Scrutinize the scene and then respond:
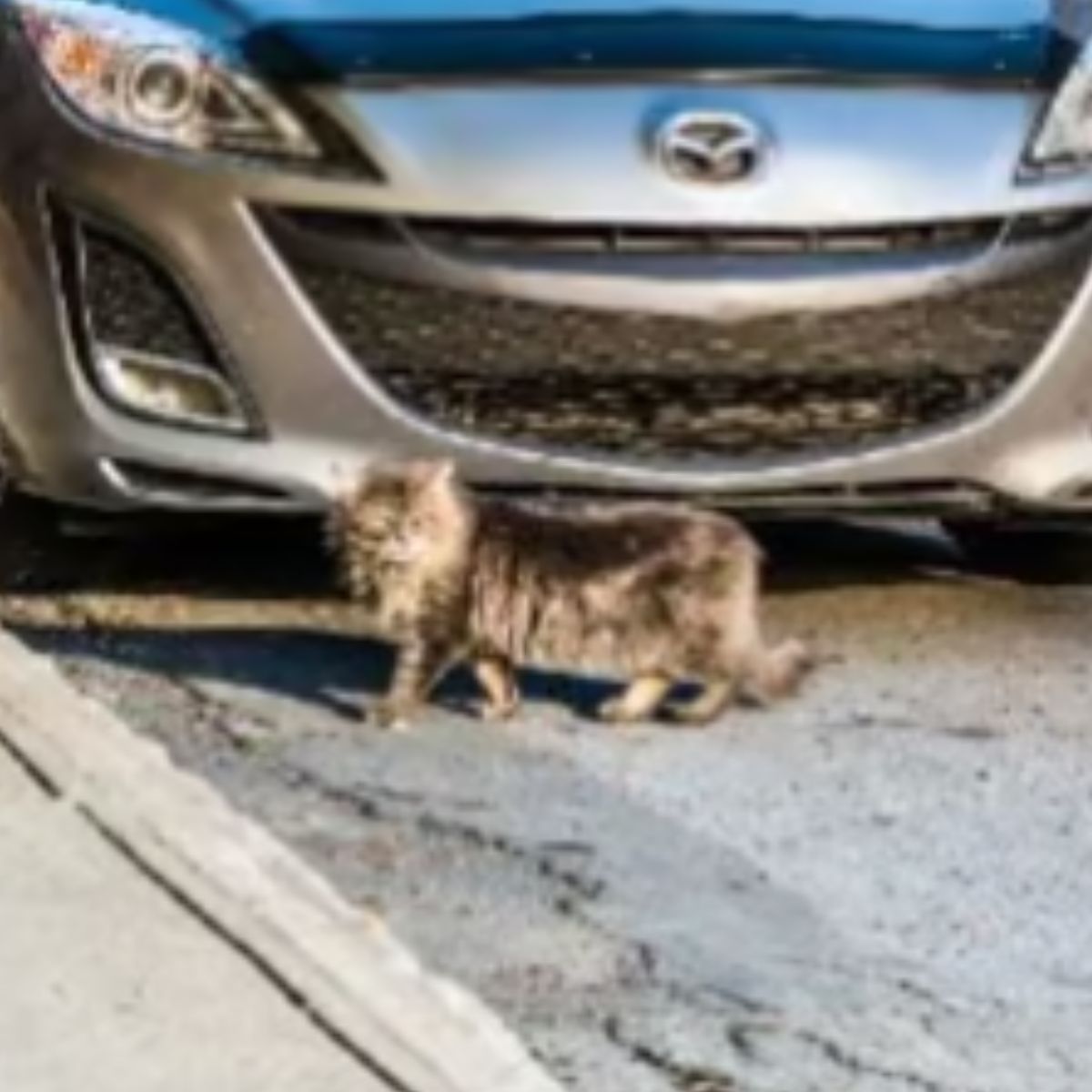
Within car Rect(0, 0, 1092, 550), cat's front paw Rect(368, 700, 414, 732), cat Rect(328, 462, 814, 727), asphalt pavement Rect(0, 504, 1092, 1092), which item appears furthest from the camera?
car Rect(0, 0, 1092, 550)

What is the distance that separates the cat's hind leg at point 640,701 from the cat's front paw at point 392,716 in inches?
12.5

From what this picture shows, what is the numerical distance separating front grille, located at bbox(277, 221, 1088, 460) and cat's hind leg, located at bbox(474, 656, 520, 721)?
0.40 meters

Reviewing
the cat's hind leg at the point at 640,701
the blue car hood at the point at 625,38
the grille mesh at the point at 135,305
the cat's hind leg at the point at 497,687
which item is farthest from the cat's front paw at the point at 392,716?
the blue car hood at the point at 625,38

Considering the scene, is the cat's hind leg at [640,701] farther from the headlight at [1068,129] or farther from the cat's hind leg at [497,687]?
the headlight at [1068,129]

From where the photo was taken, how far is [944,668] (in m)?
7.44

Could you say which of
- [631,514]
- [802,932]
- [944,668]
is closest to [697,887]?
[802,932]

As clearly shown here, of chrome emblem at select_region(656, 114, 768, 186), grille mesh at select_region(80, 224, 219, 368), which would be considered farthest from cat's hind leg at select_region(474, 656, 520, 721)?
chrome emblem at select_region(656, 114, 768, 186)

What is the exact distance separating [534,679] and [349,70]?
42.4 inches

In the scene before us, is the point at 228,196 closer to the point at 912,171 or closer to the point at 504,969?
the point at 912,171

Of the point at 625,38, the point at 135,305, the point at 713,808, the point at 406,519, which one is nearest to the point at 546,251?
the point at 625,38

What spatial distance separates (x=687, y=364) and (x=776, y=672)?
53 cm

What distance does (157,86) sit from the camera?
7250 mm

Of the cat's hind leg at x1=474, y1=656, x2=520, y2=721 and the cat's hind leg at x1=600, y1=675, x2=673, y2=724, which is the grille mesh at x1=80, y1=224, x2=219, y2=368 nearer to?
the cat's hind leg at x1=474, y1=656, x2=520, y2=721

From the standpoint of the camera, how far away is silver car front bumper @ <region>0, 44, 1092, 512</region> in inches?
279
